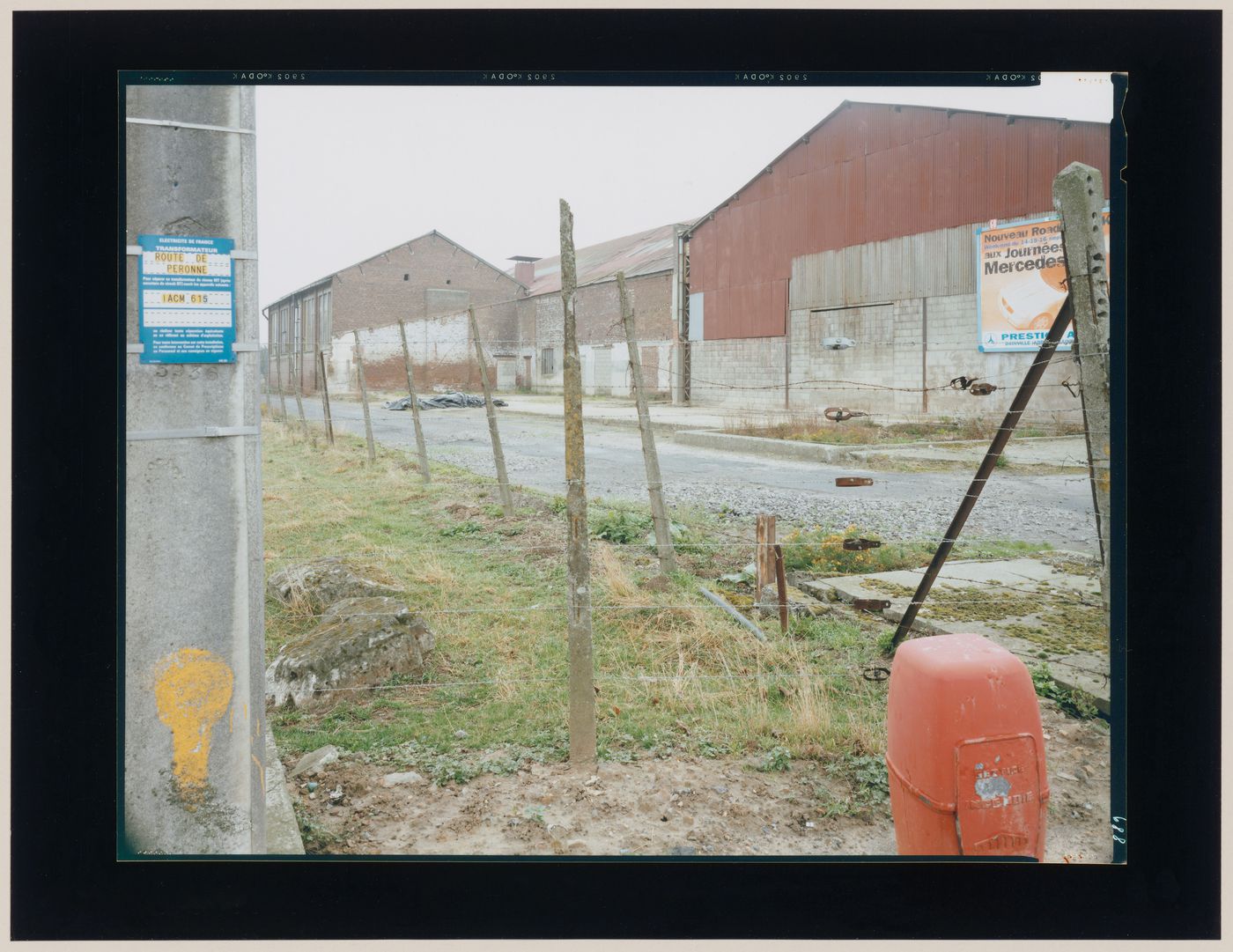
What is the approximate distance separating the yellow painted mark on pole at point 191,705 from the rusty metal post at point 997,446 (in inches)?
107

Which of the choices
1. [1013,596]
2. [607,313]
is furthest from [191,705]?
[607,313]

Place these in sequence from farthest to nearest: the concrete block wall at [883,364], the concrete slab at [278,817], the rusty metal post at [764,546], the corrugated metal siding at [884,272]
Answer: the concrete block wall at [883,364] < the corrugated metal siding at [884,272] < the rusty metal post at [764,546] < the concrete slab at [278,817]

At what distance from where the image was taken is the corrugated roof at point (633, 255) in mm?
6047

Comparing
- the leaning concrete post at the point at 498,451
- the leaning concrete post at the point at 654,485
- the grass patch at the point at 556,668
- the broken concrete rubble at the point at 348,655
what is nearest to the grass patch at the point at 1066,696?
the grass patch at the point at 556,668

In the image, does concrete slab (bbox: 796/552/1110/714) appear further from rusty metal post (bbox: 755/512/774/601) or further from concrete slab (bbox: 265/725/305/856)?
concrete slab (bbox: 265/725/305/856)

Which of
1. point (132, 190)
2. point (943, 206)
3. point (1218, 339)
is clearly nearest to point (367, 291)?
point (943, 206)

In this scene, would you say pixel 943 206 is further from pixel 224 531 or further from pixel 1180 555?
pixel 224 531

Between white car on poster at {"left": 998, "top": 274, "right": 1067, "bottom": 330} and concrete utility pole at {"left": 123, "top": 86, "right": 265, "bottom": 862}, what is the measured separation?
4659 millimetres

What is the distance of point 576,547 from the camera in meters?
3.16

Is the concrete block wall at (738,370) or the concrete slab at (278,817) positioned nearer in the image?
the concrete slab at (278,817)

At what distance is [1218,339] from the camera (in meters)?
2.64

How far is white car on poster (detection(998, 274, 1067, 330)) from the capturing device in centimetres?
523

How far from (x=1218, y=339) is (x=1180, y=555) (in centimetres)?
71

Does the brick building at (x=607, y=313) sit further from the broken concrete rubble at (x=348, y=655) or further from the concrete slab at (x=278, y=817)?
the concrete slab at (x=278, y=817)
